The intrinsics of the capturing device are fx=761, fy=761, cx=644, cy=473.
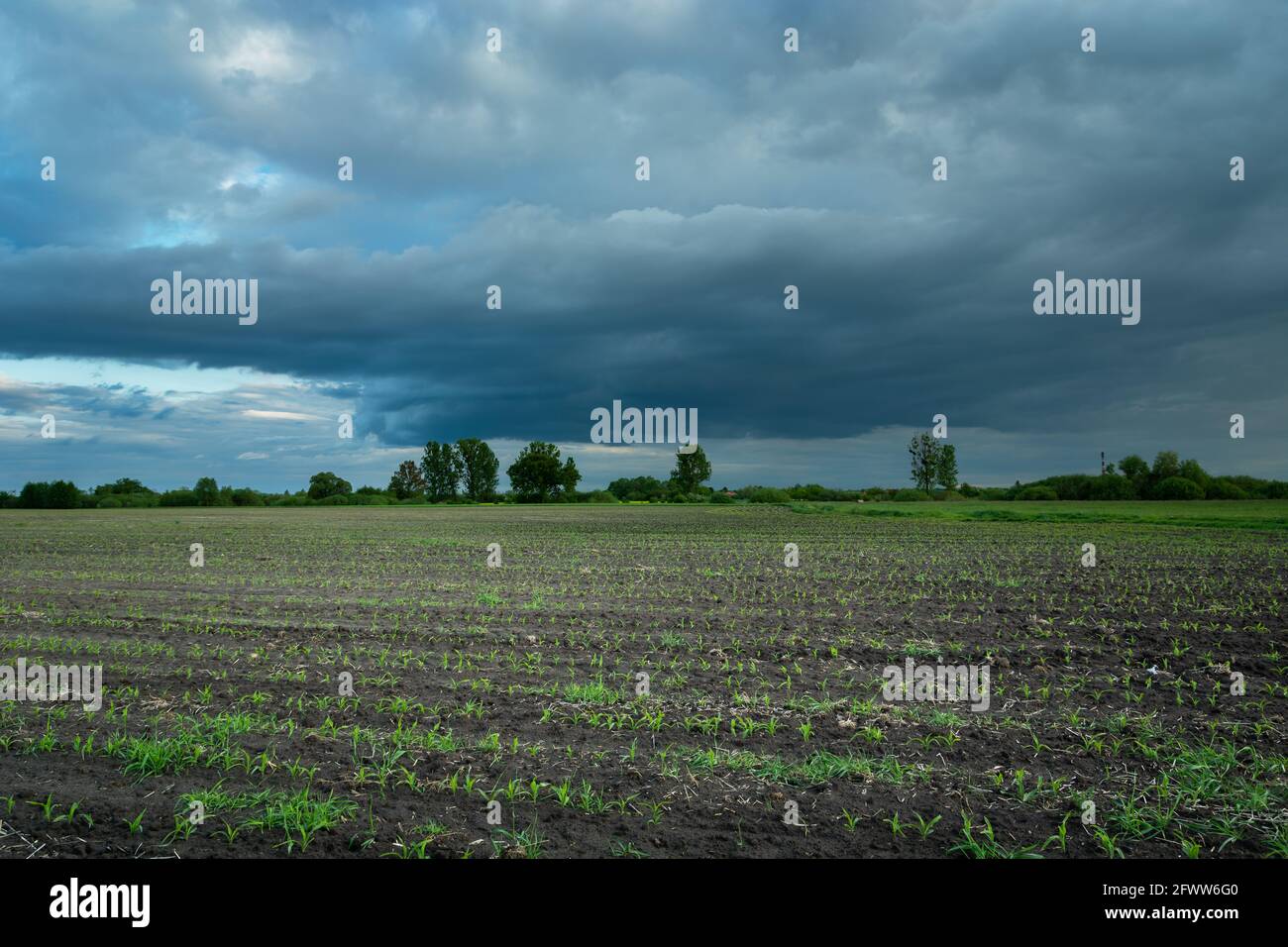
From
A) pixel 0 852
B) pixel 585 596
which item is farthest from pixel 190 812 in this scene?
pixel 585 596

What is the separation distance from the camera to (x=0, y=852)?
5016 mm

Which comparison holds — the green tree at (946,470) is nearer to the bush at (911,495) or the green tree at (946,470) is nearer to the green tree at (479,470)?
the bush at (911,495)

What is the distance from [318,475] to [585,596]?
131 meters

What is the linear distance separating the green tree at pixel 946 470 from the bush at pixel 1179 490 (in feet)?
95.2

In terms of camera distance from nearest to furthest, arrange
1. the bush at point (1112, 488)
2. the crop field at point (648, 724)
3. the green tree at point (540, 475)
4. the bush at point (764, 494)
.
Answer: the crop field at point (648, 724)
the bush at point (1112, 488)
the bush at point (764, 494)
the green tree at point (540, 475)

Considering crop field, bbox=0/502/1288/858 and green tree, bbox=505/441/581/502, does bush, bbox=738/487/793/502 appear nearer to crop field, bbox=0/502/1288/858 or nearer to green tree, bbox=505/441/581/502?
green tree, bbox=505/441/581/502

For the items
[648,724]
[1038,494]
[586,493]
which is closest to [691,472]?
[586,493]

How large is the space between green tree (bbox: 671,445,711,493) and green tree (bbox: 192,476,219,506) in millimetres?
74757

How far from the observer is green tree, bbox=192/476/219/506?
117188mm

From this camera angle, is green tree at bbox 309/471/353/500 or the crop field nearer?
the crop field

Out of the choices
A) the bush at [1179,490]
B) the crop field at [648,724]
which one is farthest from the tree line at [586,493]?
the crop field at [648,724]

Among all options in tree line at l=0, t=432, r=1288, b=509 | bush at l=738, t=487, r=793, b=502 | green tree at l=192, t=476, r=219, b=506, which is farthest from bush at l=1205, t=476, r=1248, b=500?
green tree at l=192, t=476, r=219, b=506

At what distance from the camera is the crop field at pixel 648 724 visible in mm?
5391

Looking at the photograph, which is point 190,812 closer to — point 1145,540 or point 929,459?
point 1145,540
